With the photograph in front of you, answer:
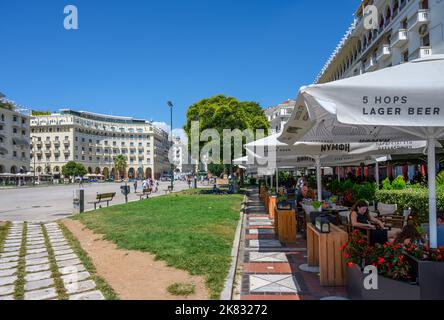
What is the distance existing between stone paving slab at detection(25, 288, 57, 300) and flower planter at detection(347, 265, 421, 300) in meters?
3.85

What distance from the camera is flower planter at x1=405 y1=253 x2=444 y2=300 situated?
333 cm

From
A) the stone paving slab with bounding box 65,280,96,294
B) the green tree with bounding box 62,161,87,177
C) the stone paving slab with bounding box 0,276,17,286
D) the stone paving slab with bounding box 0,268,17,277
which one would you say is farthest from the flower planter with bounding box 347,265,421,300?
the green tree with bounding box 62,161,87,177

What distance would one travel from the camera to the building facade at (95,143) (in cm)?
10688

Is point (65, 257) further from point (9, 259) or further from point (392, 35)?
point (392, 35)

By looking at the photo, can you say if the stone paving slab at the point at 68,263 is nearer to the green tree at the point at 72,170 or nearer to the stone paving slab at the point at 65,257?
the stone paving slab at the point at 65,257

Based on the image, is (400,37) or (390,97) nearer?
(390,97)

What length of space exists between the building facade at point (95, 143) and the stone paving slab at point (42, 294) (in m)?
108

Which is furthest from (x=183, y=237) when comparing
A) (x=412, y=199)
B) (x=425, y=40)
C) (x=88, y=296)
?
(x=425, y=40)

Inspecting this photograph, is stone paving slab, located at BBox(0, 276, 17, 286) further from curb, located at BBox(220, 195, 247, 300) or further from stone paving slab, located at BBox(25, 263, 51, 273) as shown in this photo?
curb, located at BBox(220, 195, 247, 300)

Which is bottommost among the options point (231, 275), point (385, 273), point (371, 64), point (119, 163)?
point (231, 275)

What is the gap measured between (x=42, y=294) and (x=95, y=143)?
121 meters

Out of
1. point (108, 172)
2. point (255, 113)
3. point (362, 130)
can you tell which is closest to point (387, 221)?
point (362, 130)

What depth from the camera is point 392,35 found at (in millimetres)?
28375

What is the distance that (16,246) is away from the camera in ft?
26.5
